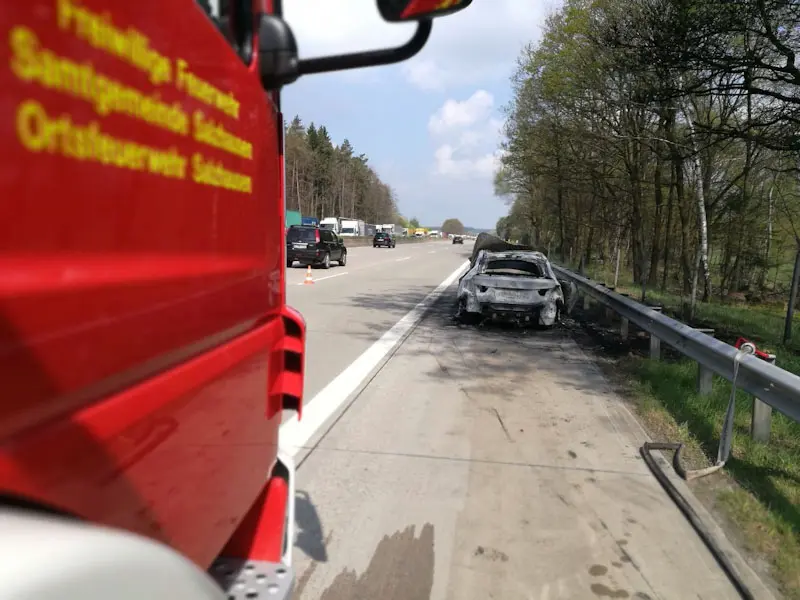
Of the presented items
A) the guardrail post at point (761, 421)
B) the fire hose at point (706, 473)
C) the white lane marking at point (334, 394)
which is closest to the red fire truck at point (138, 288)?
the white lane marking at point (334, 394)

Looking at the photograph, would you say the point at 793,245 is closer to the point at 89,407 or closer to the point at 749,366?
the point at 749,366

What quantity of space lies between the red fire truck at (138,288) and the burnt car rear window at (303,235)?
2347cm

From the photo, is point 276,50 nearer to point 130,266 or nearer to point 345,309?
point 130,266

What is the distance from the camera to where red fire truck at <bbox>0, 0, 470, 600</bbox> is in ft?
3.37

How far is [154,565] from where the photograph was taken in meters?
1.16

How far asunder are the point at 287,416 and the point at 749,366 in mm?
3918

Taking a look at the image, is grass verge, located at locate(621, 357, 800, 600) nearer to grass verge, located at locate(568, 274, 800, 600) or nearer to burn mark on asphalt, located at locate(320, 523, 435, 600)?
grass verge, located at locate(568, 274, 800, 600)

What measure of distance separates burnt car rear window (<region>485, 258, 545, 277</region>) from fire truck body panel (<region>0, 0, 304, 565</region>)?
999 cm

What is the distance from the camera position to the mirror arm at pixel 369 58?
1.83 meters

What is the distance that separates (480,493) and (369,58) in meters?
3.13

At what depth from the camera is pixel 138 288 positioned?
4.52 ft

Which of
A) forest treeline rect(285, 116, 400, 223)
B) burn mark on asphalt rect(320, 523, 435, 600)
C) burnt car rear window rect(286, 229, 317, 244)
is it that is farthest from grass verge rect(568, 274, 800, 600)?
forest treeline rect(285, 116, 400, 223)

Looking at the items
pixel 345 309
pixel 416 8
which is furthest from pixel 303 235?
A: pixel 416 8

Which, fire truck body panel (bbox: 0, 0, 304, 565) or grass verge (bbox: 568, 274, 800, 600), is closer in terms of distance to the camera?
fire truck body panel (bbox: 0, 0, 304, 565)
